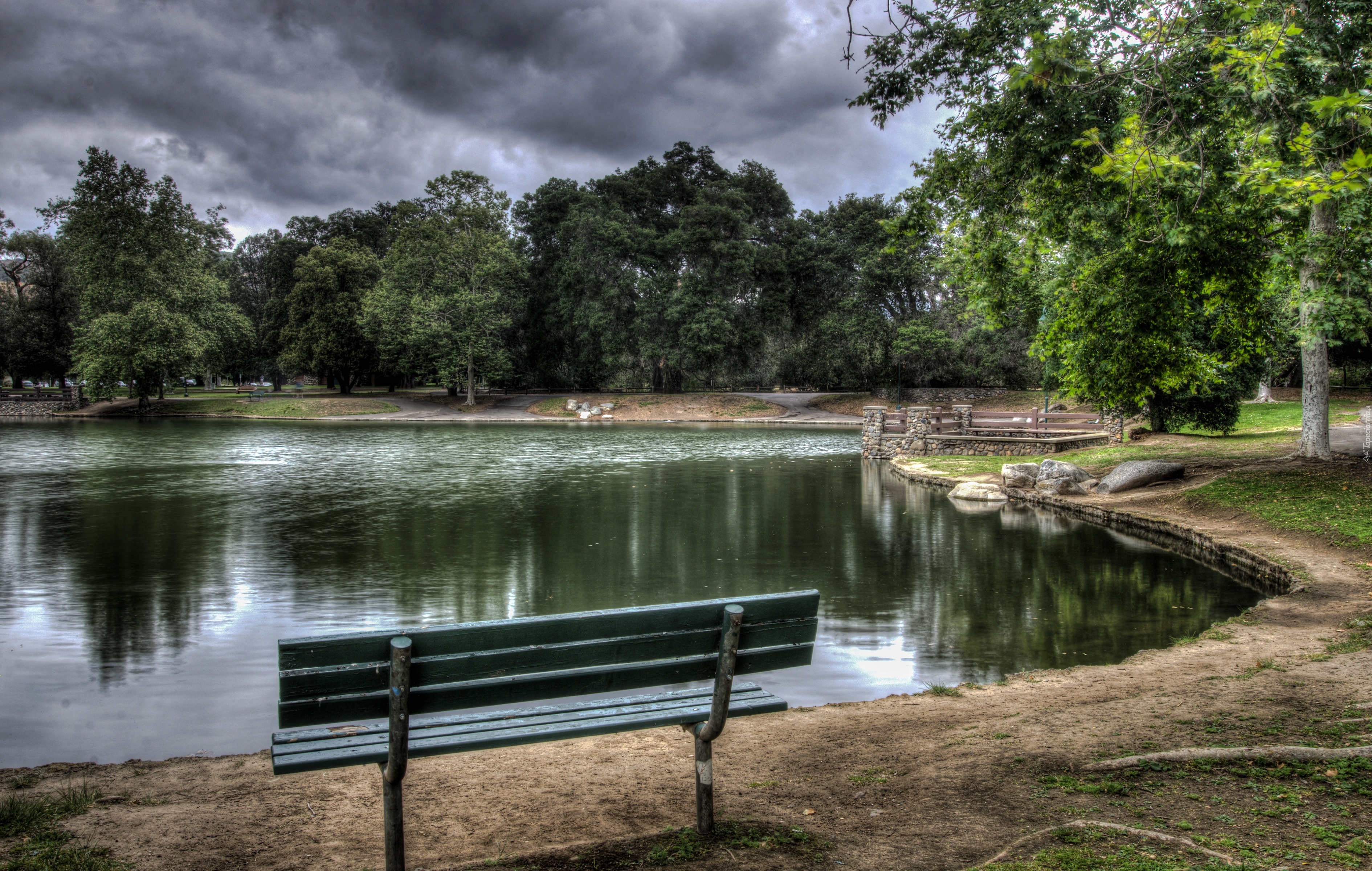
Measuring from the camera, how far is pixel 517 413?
47.9 metres

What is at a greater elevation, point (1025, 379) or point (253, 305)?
point (253, 305)

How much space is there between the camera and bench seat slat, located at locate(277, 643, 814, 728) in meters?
2.78

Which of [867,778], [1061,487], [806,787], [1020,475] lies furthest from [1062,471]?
[806,787]

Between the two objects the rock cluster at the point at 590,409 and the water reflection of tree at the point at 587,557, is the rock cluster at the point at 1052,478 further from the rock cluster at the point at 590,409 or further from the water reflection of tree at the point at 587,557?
the rock cluster at the point at 590,409

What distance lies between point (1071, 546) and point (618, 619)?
10.3m

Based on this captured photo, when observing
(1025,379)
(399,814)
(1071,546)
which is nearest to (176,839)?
(399,814)

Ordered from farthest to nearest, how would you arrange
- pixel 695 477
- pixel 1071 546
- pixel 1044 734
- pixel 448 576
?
pixel 695 477, pixel 1071 546, pixel 448 576, pixel 1044 734

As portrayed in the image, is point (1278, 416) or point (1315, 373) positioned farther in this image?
point (1278, 416)

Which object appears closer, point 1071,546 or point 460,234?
point 1071,546

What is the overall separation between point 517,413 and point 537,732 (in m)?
45.8

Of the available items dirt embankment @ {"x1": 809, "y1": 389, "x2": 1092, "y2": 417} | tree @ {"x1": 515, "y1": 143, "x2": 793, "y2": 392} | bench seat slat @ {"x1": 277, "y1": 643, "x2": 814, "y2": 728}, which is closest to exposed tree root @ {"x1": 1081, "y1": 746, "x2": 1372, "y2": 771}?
bench seat slat @ {"x1": 277, "y1": 643, "x2": 814, "y2": 728}

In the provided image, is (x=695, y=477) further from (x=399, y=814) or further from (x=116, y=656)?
(x=399, y=814)

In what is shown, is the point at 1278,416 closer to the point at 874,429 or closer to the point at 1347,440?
the point at 1347,440

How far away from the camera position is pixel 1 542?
11.5m
